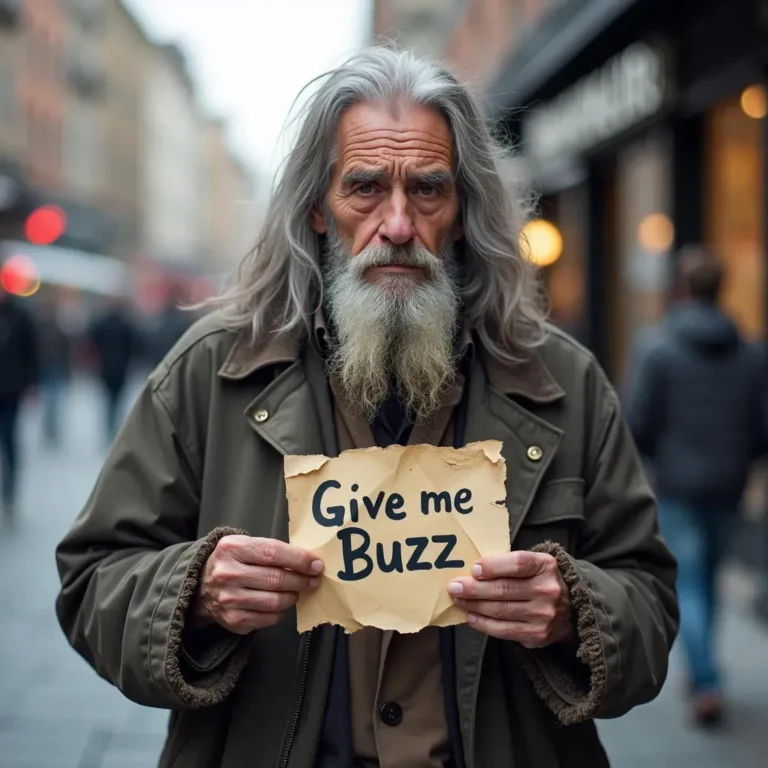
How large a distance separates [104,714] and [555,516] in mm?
3433

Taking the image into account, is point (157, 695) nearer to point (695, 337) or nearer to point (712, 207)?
point (695, 337)

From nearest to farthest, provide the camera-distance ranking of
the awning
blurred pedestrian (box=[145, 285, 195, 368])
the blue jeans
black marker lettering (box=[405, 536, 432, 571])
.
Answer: black marker lettering (box=[405, 536, 432, 571]) → the blue jeans → the awning → blurred pedestrian (box=[145, 285, 195, 368])

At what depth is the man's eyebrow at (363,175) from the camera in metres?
2.16

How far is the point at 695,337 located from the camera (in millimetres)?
5371

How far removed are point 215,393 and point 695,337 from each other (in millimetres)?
3672

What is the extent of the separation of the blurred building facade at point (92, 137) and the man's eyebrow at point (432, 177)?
1338 centimetres

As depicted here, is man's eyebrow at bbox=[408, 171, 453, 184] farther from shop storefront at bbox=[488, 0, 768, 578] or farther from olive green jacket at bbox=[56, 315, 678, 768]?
shop storefront at bbox=[488, 0, 768, 578]

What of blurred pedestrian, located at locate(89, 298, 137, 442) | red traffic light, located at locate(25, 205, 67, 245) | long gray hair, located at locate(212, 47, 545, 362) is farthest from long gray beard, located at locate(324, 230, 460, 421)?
red traffic light, located at locate(25, 205, 67, 245)

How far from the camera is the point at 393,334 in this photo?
220cm

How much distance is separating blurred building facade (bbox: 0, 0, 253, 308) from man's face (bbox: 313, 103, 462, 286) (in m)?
13.3

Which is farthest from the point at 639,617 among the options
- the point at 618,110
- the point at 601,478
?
the point at 618,110

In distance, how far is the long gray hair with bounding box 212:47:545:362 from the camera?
223cm

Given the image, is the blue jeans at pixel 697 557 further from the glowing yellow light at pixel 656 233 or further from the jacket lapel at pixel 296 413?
the glowing yellow light at pixel 656 233

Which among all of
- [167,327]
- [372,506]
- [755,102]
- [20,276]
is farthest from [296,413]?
[20,276]
